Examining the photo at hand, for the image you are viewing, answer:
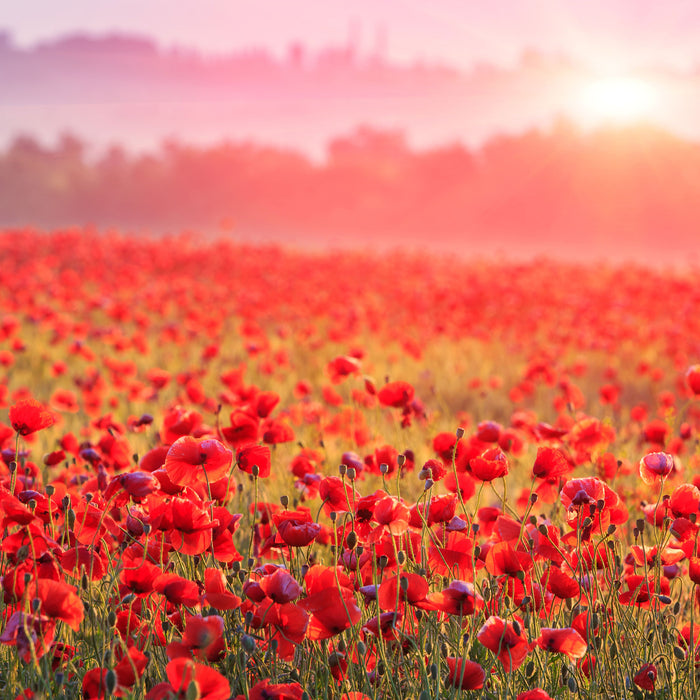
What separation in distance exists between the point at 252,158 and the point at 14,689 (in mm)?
48862

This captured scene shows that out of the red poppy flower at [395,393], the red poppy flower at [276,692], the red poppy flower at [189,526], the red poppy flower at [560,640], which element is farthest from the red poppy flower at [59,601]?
Result: the red poppy flower at [395,393]

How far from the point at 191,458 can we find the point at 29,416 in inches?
19.2

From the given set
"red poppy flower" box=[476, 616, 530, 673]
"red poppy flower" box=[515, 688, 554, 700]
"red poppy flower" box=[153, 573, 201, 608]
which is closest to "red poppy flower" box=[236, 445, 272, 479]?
"red poppy flower" box=[153, 573, 201, 608]

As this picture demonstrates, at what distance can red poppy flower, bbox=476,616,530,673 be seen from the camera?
152cm

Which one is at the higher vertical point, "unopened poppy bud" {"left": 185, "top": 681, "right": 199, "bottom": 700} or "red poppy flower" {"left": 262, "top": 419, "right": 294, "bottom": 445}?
"red poppy flower" {"left": 262, "top": 419, "right": 294, "bottom": 445}

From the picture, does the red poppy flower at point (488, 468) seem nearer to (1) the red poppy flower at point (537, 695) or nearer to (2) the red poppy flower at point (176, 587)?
(1) the red poppy flower at point (537, 695)

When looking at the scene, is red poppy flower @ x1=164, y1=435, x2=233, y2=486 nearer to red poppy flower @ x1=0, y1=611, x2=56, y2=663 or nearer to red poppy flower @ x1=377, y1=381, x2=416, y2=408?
red poppy flower @ x1=0, y1=611, x2=56, y2=663

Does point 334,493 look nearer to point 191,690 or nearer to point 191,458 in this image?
point 191,458

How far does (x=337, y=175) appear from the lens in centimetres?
4647

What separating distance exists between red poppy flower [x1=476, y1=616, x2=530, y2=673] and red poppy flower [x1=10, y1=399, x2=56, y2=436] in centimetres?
120

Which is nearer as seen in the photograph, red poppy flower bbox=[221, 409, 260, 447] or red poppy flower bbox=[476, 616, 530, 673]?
red poppy flower bbox=[476, 616, 530, 673]

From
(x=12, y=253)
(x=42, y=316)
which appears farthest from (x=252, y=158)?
(x=42, y=316)

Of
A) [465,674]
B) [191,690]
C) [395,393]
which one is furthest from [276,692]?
[395,393]

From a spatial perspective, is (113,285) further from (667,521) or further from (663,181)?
(663,181)
